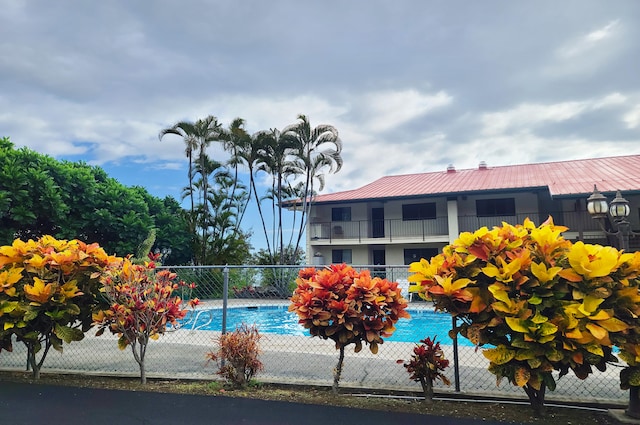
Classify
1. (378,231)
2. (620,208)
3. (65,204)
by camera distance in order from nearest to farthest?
(620,208) → (65,204) → (378,231)

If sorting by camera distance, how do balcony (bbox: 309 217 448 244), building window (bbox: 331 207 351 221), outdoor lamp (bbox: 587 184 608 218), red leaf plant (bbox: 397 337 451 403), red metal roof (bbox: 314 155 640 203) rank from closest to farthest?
red leaf plant (bbox: 397 337 451 403)
outdoor lamp (bbox: 587 184 608 218)
red metal roof (bbox: 314 155 640 203)
balcony (bbox: 309 217 448 244)
building window (bbox: 331 207 351 221)

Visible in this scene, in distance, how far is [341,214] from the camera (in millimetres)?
25797

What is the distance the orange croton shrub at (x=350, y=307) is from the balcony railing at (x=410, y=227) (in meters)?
18.7

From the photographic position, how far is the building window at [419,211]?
2391 cm

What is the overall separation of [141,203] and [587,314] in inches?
684

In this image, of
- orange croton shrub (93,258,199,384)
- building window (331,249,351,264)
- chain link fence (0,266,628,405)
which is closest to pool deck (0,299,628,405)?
chain link fence (0,266,628,405)

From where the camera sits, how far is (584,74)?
436 inches

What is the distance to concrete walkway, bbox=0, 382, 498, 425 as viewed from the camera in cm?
382

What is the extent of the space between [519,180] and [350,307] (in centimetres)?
2070

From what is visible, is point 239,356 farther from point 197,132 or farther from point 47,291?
point 197,132

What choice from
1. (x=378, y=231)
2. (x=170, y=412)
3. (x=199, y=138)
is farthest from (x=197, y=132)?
(x=170, y=412)

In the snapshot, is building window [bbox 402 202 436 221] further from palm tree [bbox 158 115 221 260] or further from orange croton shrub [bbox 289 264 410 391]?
orange croton shrub [bbox 289 264 410 391]

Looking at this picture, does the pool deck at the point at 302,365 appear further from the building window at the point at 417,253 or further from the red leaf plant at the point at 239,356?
the building window at the point at 417,253

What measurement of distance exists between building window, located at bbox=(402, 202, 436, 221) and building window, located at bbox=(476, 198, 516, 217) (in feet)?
8.05
